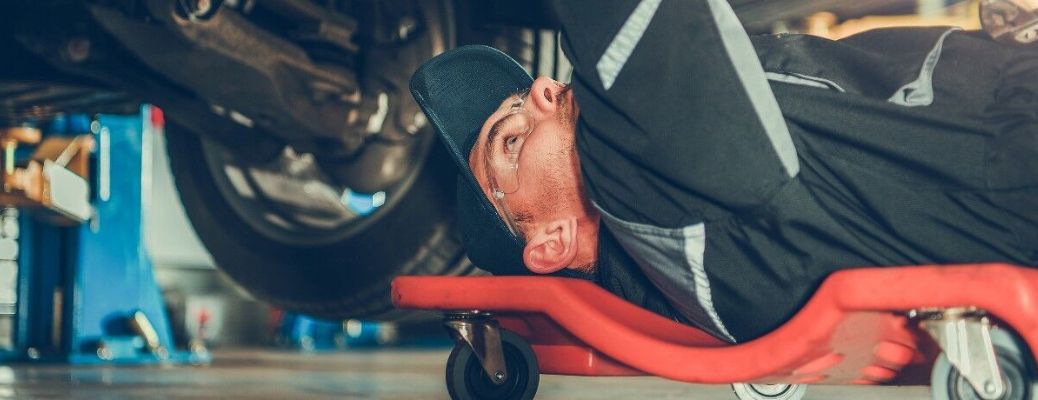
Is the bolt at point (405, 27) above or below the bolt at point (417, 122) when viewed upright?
above

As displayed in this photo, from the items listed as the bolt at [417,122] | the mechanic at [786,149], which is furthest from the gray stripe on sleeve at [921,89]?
the bolt at [417,122]

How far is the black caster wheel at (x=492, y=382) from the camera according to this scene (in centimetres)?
144

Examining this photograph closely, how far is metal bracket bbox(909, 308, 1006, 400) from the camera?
92cm

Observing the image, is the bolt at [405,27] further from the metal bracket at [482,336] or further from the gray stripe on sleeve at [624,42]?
the gray stripe on sleeve at [624,42]

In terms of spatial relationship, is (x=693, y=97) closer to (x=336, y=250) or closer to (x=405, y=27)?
(x=405, y=27)

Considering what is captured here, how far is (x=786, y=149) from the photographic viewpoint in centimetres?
98

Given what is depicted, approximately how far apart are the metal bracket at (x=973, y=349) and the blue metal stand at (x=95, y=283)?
7.25ft

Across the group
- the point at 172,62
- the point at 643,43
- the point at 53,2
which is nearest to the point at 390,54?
the point at 172,62

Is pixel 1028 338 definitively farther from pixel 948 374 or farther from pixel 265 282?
pixel 265 282

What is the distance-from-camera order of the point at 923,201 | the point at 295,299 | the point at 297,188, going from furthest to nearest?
the point at 297,188 → the point at 295,299 → the point at 923,201

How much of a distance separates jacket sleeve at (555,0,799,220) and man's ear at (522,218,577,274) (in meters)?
0.29

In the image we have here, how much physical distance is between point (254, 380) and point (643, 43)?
1414mm

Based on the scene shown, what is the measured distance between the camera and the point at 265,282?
2.18 meters

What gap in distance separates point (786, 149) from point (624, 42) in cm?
16
